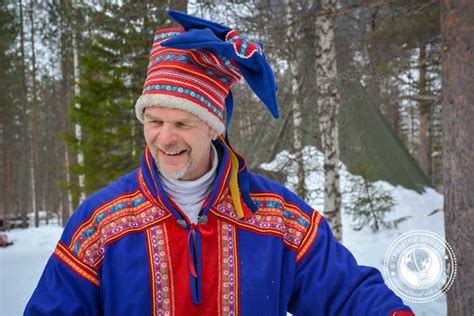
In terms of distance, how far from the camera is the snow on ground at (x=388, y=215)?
677 cm

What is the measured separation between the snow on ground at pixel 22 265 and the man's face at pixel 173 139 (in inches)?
165

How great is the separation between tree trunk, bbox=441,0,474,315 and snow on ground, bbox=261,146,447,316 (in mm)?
2829

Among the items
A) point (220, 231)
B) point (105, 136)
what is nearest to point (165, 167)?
point (220, 231)

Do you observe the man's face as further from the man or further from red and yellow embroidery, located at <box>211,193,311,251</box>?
red and yellow embroidery, located at <box>211,193,311,251</box>

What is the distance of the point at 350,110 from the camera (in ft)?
32.1

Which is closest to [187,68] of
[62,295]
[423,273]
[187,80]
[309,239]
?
[187,80]

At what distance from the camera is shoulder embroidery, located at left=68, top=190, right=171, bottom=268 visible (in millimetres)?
1681

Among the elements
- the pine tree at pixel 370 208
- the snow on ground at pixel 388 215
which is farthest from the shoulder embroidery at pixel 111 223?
the pine tree at pixel 370 208

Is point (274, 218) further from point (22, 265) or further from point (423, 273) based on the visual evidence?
point (22, 265)

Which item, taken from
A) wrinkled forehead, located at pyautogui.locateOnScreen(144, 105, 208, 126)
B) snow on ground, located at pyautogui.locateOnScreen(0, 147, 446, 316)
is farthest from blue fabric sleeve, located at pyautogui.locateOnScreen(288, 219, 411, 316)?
snow on ground, located at pyautogui.locateOnScreen(0, 147, 446, 316)

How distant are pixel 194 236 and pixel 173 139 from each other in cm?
42

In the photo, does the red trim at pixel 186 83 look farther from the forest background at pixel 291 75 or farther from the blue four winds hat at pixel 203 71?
the forest background at pixel 291 75

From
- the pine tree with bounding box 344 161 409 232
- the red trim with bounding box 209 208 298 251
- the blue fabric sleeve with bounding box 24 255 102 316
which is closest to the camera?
the blue fabric sleeve with bounding box 24 255 102 316

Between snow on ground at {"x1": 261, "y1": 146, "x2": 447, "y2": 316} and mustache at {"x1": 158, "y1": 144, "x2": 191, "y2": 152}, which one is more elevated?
mustache at {"x1": 158, "y1": 144, "x2": 191, "y2": 152}
